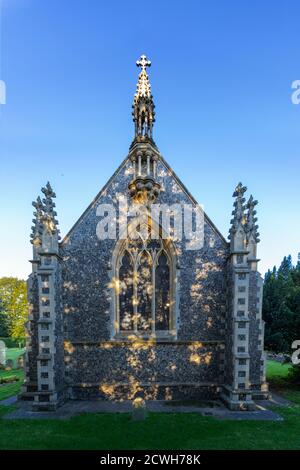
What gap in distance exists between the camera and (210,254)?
13.6m

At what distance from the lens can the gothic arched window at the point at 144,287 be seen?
43.4 feet

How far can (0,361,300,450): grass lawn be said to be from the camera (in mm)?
8266

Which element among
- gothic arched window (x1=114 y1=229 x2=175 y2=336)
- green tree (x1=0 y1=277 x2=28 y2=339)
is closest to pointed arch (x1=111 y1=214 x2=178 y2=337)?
gothic arched window (x1=114 y1=229 x2=175 y2=336)

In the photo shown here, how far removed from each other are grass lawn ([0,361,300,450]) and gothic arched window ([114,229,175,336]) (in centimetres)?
350

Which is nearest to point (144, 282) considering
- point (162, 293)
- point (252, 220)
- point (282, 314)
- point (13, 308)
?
point (162, 293)

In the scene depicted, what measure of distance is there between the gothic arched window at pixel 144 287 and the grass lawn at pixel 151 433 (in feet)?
11.5

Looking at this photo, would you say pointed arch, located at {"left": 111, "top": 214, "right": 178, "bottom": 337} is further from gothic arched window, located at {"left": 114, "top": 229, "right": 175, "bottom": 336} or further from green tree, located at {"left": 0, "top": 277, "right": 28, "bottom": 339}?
green tree, located at {"left": 0, "top": 277, "right": 28, "bottom": 339}

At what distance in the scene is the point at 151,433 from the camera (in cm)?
901

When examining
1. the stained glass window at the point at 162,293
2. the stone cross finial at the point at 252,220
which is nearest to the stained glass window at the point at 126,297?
the stained glass window at the point at 162,293

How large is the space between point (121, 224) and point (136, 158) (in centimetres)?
312

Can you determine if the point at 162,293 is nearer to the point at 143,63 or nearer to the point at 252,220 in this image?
the point at 252,220

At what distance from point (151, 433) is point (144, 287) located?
5.66m
